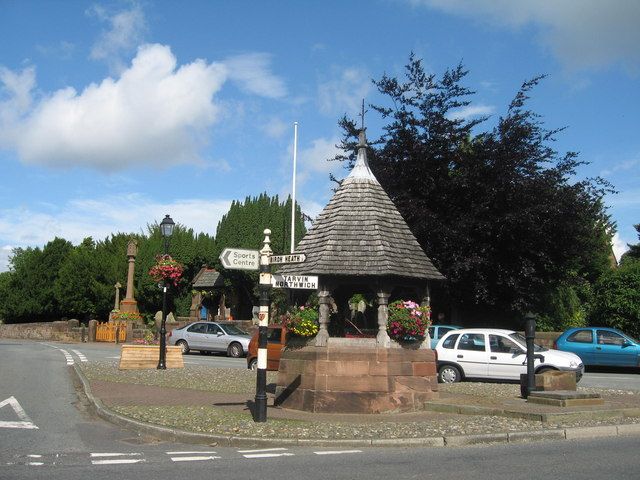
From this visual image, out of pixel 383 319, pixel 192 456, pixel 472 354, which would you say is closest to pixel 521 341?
pixel 472 354

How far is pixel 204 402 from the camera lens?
1265 centimetres

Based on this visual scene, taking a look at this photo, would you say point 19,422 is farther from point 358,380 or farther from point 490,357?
point 490,357

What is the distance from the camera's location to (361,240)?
12.4m

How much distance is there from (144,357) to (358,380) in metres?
11.3

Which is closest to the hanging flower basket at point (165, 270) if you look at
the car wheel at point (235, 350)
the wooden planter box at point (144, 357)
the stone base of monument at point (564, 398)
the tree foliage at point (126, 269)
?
the wooden planter box at point (144, 357)

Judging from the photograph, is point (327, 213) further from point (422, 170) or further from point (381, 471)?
point (422, 170)

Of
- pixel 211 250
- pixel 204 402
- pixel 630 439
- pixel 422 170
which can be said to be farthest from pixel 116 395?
pixel 211 250

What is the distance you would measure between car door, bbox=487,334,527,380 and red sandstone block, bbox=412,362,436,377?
206 inches

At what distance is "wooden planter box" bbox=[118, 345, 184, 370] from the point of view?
2038cm

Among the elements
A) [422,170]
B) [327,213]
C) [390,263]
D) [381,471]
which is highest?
[422,170]

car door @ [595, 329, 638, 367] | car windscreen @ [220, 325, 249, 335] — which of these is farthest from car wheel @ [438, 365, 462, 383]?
car windscreen @ [220, 325, 249, 335]

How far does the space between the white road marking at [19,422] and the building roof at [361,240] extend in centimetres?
506

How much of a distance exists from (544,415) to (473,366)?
268 inches

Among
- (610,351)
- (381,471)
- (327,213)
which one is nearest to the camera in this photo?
(381,471)
